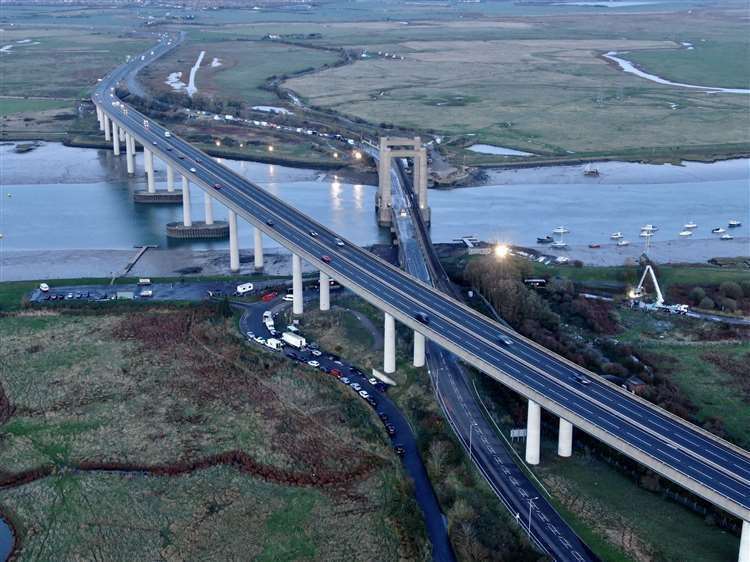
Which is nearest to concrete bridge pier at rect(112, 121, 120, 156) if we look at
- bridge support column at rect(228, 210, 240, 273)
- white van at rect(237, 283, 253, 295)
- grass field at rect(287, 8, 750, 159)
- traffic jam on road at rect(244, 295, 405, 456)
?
grass field at rect(287, 8, 750, 159)

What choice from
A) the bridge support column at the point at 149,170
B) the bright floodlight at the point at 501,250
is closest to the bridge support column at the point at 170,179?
the bridge support column at the point at 149,170

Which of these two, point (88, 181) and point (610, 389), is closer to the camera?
point (610, 389)

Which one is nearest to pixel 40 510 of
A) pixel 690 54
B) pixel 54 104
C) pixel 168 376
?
pixel 168 376

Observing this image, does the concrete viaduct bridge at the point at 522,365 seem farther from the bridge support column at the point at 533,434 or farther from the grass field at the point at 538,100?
the grass field at the point at 538,100

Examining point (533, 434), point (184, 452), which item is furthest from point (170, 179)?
point (533, 434)

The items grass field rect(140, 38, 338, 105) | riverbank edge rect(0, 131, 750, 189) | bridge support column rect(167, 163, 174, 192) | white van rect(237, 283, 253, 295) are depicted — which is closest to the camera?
white van rect(237, 283, 253, 295)

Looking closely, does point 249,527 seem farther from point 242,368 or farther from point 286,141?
point 286,141

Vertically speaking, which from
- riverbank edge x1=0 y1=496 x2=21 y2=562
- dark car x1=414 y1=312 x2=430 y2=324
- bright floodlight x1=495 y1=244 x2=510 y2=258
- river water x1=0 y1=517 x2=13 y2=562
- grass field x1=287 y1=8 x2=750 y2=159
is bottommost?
river water x1=0 y1=517 x2=13 y2=562

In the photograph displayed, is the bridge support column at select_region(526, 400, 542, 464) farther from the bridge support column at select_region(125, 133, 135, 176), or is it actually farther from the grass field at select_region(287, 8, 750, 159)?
the bridge support column at select_region(125, 133, 135, 176)
